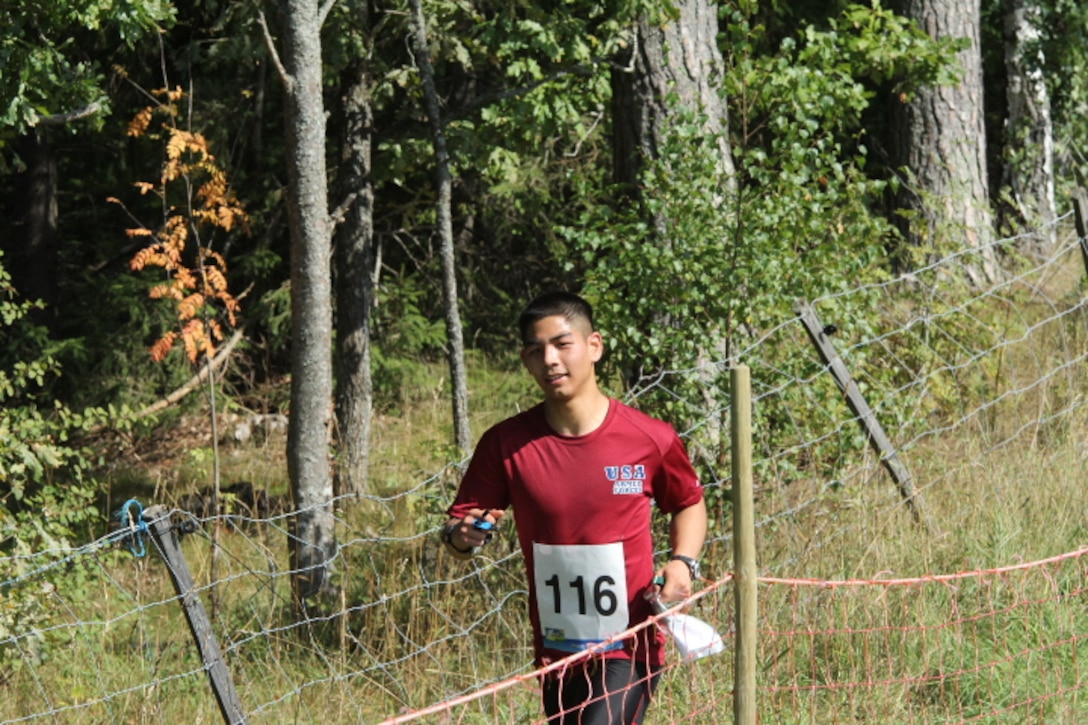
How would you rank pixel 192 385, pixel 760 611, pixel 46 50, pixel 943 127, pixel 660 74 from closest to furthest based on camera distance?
pixel 760 611 → pixel 46 50 → pixel 660 74 → pixel 192 385 → pixel 943 127

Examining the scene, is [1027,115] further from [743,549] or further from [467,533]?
[467,533]

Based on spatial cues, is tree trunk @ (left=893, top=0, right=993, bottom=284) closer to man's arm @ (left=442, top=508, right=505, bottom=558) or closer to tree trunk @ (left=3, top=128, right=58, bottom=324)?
tree trunk @ (left=3, top=128, right=58, bottom=324)

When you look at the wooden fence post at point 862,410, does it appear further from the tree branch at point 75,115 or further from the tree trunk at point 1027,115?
the tree trunk at point 1027,115

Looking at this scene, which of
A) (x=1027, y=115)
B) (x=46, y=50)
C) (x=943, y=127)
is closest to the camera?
(x=46, y=50)

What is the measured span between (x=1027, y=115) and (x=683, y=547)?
11.0 metres

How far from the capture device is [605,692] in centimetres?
391

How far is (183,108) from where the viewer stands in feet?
36.7

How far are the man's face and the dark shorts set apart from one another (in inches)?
30.0

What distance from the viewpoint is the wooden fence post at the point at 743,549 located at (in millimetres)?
3621

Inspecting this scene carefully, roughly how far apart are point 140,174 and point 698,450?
817cm

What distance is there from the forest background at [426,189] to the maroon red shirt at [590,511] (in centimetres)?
222

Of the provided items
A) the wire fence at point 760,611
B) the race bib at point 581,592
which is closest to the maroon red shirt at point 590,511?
the race bib at point 581,592

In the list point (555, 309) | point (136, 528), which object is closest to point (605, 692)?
point (555, 309)

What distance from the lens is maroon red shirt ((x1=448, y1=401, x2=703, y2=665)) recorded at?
3896 mm
